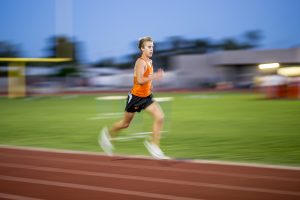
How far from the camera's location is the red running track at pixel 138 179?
198 inches

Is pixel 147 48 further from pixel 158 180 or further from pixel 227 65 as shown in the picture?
pixel 227 65

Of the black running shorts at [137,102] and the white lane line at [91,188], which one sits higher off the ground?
the black running shorts at [137,102]

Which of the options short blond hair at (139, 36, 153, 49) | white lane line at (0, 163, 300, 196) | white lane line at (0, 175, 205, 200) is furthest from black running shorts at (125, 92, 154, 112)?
white lane line at (0, 175, 205, 200)

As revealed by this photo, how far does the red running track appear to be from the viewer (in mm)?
5020

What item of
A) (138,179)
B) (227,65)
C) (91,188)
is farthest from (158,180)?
(227,65)

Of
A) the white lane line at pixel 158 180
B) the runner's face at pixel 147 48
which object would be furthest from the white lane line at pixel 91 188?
the runner's face at pixel 147 48

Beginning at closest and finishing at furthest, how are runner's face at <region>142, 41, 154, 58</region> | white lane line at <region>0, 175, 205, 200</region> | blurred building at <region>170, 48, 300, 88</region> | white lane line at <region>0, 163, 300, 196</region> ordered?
white lane line at <region>0, 175, 205, 200</region> < white lane line at <region>0, 163, 300, 196</region> < runner's face at <region>142, 41, 154, 58</region> < blurred building at <region>170, 48, 300, 88</region>

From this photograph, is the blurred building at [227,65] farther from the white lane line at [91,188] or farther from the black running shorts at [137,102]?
the white lane line at [91,188]

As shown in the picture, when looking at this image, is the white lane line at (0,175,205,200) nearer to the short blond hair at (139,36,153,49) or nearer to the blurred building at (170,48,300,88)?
the short blond hair at (139,36,153,49)

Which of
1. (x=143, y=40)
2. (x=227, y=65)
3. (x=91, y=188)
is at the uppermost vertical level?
(x=227, y=65)

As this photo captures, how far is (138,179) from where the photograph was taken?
577 cm

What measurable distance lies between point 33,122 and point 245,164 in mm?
8593

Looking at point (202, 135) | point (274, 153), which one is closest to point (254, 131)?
point (202, 135)

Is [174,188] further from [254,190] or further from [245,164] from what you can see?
[245,164]
